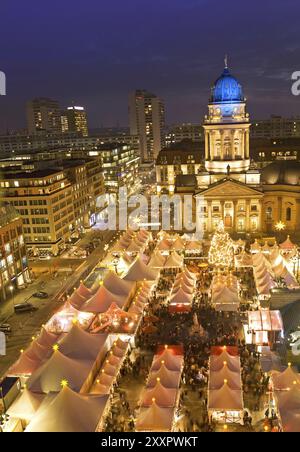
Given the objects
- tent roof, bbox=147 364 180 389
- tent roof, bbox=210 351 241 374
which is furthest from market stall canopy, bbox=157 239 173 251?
tent roof, bbox=147 364 180 389

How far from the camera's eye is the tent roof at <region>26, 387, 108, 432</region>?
23703 mm

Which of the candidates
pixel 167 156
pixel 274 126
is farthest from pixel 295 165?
pixel 274 126

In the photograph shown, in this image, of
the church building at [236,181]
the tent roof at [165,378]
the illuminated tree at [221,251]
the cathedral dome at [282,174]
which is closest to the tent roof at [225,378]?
the tent roof at [165,378]

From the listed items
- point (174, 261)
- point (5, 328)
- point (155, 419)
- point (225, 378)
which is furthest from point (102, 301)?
point (155, 419)

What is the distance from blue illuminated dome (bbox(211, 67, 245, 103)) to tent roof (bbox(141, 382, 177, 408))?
196ft

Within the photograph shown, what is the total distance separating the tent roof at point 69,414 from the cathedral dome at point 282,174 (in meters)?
61.7

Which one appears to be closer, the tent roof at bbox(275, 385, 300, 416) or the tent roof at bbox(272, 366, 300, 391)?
the tent roof at bbox(275, 385, 300, 416)

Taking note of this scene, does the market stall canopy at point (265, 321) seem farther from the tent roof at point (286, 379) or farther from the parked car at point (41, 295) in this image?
the parked car at point (41, 295)

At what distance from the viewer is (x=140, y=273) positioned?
158 ft

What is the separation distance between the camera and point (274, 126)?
18325 centimetres

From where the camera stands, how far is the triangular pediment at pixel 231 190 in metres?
75.2

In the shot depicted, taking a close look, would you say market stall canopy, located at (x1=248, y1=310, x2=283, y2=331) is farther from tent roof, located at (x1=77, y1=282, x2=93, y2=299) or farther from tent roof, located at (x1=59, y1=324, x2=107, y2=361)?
tent roof, located at (x1=77, y1=282, x2=93, y2=299)
